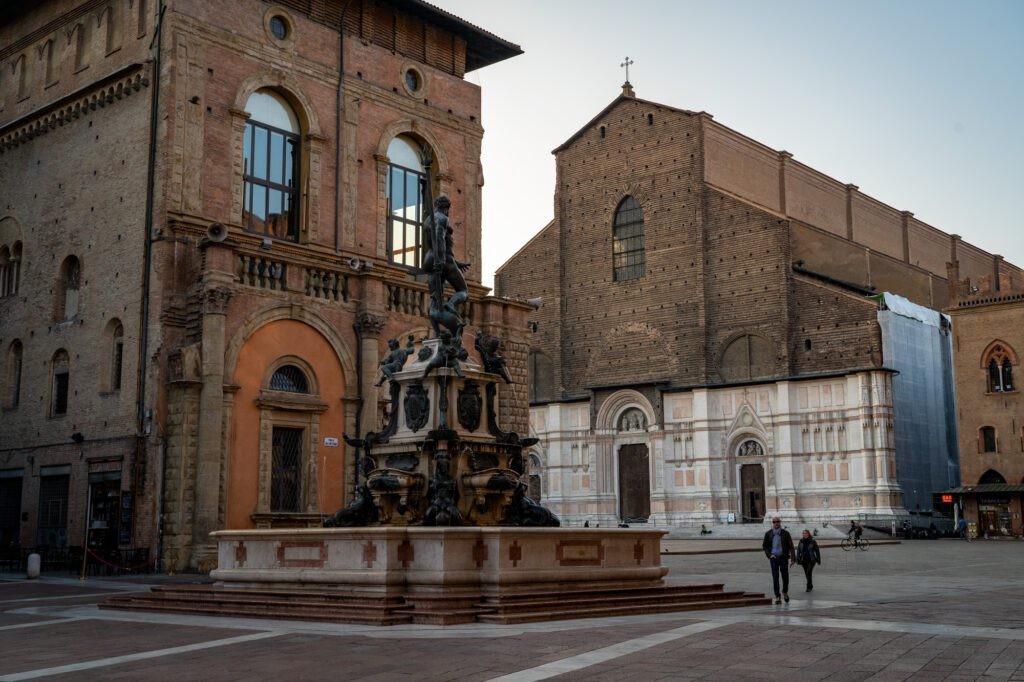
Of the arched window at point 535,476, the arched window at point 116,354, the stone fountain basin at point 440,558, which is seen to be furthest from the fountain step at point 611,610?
the arched window at point 535,476

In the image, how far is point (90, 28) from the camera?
29219 mm

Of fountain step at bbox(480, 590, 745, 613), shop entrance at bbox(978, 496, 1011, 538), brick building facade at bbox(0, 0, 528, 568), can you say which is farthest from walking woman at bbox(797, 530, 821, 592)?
shop entrance at bbox(978, 496, 1011, 538)

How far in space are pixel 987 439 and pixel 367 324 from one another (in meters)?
31.2

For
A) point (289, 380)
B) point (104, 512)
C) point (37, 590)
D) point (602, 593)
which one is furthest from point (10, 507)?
point (602, 593)

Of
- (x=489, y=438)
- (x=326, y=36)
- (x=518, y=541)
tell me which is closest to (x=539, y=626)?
(x=518, y=541)

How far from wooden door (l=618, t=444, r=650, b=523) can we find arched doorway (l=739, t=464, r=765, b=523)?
477 centimetres

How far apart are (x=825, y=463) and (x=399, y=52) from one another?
27.8 metres

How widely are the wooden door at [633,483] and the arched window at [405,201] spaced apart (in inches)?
979

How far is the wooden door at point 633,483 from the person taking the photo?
53719 mm

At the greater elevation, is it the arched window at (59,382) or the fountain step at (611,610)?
the arched window at (59,382)

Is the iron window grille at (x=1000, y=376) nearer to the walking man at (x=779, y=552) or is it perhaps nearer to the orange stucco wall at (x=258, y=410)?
the orange stucco wall at (x=258, y=410)

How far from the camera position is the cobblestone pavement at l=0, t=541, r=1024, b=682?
29.6ft

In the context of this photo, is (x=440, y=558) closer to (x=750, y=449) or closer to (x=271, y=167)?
(x=271, y=167)

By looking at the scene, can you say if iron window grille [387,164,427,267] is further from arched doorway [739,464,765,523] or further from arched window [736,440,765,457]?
arched doorway [739,464,765,523]
